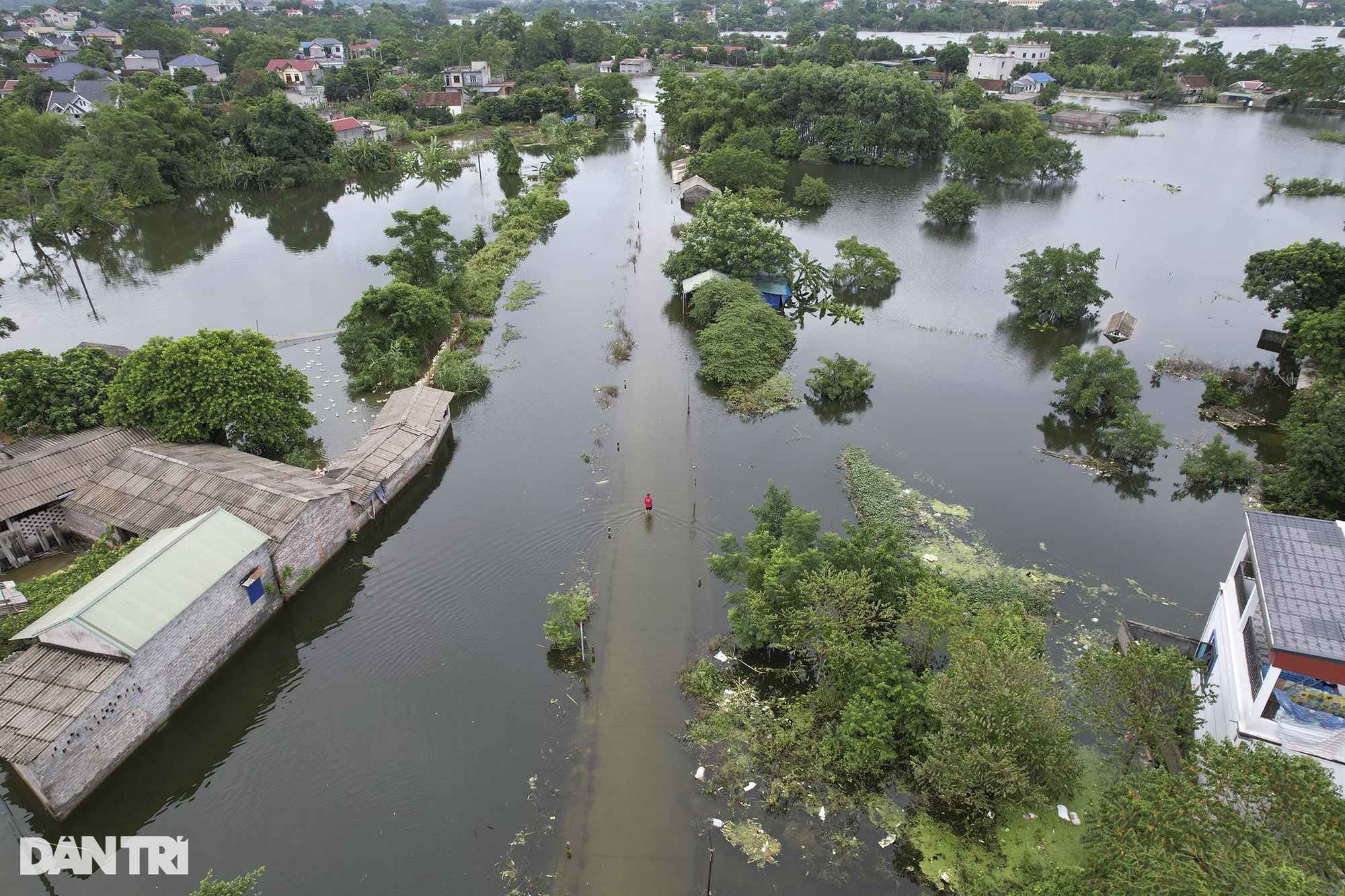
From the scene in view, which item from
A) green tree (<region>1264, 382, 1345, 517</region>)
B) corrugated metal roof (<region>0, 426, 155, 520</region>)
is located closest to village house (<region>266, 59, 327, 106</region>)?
corrugated metal roof (<region>0, 426, 155, 520</region>)

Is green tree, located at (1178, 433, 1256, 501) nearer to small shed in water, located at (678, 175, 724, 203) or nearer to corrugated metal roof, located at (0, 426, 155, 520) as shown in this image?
corrugated metal roof, located at (0, 426, 155, 520)

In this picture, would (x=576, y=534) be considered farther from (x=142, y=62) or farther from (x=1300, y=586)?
(x=142, y=62)

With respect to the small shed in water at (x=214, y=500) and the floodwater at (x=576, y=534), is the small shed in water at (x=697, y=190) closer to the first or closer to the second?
the floodwater at (x=576, y=534)

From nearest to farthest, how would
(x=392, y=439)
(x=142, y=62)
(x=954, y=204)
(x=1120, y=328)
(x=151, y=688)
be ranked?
(x=151, y=688)
(x=392, y=439)
(x=1120, y=328)
(x=954, y=204)
(x=142, y=62)

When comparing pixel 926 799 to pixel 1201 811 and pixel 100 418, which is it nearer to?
pixel 1201 811

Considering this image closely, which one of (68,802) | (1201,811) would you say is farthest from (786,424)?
(68,802)

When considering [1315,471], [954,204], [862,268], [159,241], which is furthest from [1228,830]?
[159,241]

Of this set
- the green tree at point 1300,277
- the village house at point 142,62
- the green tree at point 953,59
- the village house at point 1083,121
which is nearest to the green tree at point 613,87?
the green tree at point 953,59
